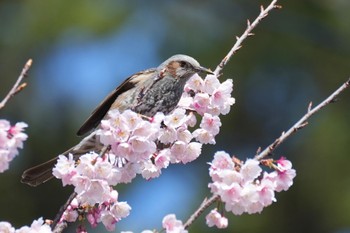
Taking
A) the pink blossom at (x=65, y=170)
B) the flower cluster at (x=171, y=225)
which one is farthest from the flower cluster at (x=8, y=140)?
the flower cluster at (x=171, y=225)

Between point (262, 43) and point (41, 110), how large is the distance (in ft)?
7.44

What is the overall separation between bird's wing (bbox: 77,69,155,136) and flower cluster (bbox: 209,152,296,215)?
3.61 ft

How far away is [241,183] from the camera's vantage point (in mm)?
1765

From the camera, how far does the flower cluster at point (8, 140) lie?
1.85 metres

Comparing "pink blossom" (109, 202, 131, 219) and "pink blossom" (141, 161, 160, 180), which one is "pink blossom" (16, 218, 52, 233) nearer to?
"pink blossom" (109, 202, 131, 219)

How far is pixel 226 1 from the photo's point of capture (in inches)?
320

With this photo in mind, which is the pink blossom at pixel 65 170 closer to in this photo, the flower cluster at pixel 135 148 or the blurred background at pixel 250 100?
the flower cluster at pixel 135 148

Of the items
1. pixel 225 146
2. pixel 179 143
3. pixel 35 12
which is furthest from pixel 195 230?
pixel 179 143

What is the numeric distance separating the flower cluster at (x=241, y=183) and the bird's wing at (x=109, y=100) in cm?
110

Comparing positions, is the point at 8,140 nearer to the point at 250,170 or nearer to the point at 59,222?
the point at 59,222

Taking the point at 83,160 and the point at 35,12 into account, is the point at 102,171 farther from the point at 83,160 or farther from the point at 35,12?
the point at 35,12

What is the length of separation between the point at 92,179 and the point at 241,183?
38cm

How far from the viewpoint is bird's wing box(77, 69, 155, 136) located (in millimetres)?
2818

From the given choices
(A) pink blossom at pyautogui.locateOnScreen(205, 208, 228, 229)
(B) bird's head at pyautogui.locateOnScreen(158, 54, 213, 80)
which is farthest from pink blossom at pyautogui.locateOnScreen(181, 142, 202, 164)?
(B) bird's head at pyautogui.locateOnScreen(158, 54, 213, 80)
